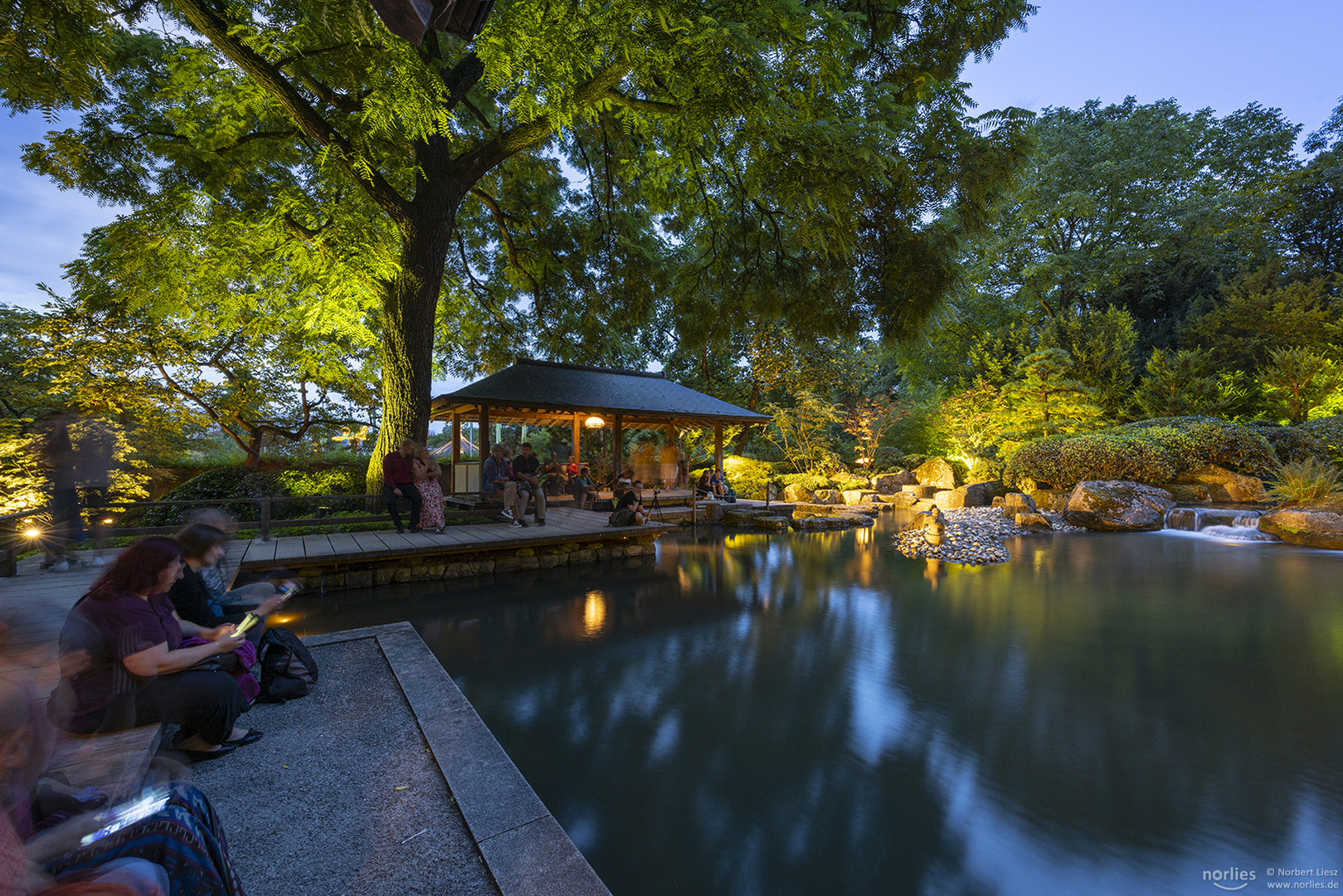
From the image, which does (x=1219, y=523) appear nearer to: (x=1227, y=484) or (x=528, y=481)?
(x=1227, y=484)

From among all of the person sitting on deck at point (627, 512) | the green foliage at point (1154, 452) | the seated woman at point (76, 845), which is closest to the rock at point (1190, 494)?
the green foliage at point (1154, 452)

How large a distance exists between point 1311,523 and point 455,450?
1636 cm

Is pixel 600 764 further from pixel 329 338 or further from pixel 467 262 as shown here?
pixel 329 338

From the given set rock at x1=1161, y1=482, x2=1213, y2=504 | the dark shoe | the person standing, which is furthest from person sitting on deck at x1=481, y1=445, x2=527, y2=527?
rock at x1=1161, y1=482, x2=1213, y2=504

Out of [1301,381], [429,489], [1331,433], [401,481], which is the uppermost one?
[1301,381]

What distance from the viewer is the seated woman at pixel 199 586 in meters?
2.56

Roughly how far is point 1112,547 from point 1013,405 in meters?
7.55

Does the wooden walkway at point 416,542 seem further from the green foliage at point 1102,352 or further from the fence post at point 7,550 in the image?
the green foliage at point 1102,352

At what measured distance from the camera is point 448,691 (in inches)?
122

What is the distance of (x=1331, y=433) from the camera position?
1147 centimetres

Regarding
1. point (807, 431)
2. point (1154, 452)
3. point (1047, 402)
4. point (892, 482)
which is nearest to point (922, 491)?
point (892, 482)

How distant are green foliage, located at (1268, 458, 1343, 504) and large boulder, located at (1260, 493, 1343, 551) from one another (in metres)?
0.30

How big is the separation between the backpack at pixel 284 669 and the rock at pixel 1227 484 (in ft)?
56.3

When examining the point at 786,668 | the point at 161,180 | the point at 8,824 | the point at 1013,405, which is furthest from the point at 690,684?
the point at 1013,405
